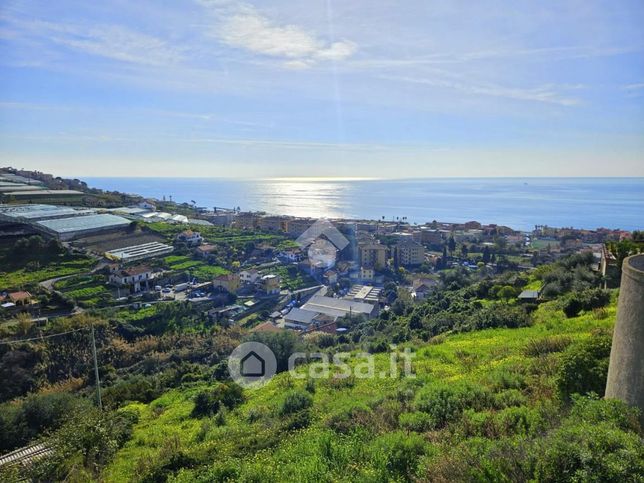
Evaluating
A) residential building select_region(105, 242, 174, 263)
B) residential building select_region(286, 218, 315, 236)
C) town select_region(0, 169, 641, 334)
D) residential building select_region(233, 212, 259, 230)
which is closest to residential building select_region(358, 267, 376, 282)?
town select_region(0, 169, 641, 334)

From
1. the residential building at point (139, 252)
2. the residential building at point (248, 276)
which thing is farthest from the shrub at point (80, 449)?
the residential building at point (139, 252)

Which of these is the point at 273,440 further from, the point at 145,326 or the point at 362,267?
the point at 362,267

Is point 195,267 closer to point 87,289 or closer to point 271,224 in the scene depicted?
point 87,289

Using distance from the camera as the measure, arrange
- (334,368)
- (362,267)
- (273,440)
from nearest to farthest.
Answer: (273,440)
(334,368)
(362,267)

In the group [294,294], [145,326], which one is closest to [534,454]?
[145,326]

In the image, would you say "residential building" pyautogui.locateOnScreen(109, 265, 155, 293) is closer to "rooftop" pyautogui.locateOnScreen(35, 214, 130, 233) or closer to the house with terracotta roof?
the house with terracotta roof

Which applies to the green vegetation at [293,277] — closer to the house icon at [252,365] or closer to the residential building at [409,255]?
the residential building at [409,255]
